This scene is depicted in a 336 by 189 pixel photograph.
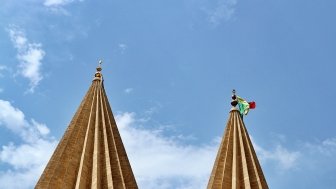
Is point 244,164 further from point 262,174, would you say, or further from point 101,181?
point 101,181

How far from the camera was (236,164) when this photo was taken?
34469mm

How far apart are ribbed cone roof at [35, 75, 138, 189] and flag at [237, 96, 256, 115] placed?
8.62m

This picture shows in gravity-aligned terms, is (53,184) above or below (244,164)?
below

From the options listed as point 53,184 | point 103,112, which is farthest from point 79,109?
point 53,184

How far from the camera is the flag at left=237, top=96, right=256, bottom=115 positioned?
40.9 m

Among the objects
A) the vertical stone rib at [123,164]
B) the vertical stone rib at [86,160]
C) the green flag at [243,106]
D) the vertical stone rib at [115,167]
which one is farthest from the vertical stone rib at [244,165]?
the vertical stone rib at [86,160]

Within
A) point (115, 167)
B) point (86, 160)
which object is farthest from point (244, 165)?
point (86, 160)

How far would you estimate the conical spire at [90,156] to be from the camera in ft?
100

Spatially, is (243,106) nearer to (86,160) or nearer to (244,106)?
(244,106)

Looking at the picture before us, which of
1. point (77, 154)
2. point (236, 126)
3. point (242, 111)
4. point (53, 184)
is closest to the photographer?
point (53, 184)

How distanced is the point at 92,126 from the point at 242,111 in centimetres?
1045

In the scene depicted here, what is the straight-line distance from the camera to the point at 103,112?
118ft

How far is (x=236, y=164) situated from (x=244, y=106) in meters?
7.50

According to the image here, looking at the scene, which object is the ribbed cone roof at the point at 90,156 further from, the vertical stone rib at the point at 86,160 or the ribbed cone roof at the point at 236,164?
the ribbed cone roof at the point at 236,164
